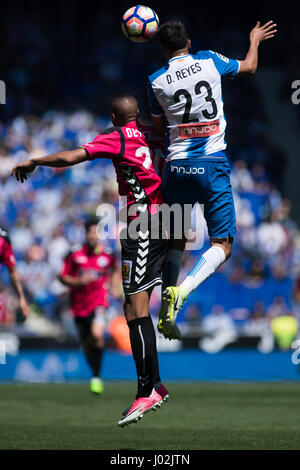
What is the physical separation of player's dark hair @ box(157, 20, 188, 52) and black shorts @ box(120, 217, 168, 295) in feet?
4.78

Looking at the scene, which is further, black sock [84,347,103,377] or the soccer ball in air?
black sock [84,347,103,377]

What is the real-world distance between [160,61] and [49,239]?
7.45 meters

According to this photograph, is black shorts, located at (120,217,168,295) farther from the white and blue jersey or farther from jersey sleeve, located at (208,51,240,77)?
jersey sleeve, located at (208,51,240,77)

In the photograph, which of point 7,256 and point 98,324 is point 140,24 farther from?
point 98,324

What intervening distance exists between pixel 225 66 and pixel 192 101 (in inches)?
17.3

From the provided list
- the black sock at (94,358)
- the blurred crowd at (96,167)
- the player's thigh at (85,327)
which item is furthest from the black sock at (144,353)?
the blurred crowd at (96,167)

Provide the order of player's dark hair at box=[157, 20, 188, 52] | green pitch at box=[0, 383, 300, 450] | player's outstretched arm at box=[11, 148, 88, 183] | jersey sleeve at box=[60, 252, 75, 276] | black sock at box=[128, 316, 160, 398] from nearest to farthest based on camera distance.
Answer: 1. player's outstretched arm at box=[11, 148, 88, 183]
2. black sock at box=[128, 316, 160, 398]
3. player's dark hair at box=[157, 20, 188, 52]
4. green pitch at box=[0, 383, 300, 450]
5. jersey sleeve at box=[60, 252, 75, 276]

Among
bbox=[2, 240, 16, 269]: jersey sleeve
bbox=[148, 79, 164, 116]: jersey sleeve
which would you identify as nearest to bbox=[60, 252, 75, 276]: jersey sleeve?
bbox=[2, 240, 16, 269]: jersey sleeve

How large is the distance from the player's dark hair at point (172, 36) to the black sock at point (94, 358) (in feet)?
21.3

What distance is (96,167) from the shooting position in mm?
20750

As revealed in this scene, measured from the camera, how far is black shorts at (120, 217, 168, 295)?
7.54 m

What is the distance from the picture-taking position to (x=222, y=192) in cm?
772

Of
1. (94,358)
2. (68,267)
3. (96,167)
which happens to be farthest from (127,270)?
(96,167)
